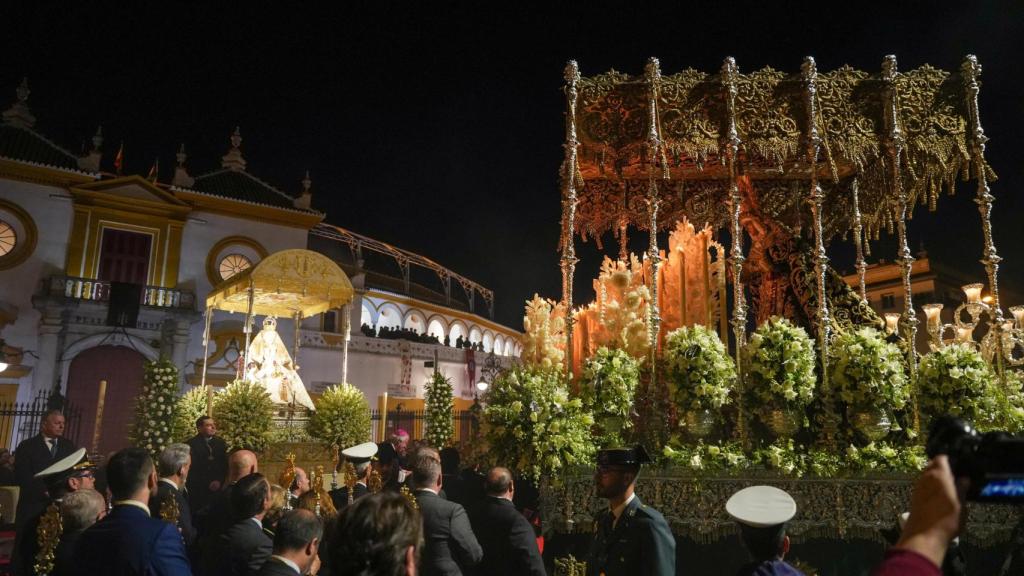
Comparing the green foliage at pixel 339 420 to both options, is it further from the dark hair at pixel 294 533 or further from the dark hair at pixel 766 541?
the dark hair at pixel 766 541

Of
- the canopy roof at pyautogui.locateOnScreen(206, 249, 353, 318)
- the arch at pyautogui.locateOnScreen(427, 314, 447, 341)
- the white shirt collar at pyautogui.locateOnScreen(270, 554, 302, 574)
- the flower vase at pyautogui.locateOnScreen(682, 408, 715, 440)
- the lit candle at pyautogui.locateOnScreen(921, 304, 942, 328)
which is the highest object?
the arch at pyautogui.locateOnScreen(427, 314, 447, 341)

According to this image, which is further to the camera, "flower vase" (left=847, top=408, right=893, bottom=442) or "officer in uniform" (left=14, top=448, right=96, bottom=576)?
"flower vase" (left=847, top=408, right=893, bottom=442)

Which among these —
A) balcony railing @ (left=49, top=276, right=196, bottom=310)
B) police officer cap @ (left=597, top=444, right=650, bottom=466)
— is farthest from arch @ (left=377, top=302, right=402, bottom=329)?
police officer cap @ (left=597, top=444, right=650, bottom=466)

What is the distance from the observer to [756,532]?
10.3 ft

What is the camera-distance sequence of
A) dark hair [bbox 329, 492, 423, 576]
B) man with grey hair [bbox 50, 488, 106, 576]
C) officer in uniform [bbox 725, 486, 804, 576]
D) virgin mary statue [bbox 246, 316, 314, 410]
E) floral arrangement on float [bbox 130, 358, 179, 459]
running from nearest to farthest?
dark hair [bbox 329, 492, 423, 576], officer in uniform [bbox 725, 486, 804, 576], man with grey hair [bbox 50, 488, 106, 576], floral arrangement on float [bbox 130, 358, 179, 459], virgin mary statue [bbox 246, 316, 314, 410]

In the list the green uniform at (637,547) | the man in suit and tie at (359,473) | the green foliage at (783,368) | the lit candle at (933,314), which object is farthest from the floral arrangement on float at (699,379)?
the lit candle at (933,314)

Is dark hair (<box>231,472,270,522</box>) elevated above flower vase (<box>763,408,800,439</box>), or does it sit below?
below

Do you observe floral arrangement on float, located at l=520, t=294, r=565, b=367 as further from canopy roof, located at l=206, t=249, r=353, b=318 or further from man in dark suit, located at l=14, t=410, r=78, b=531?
canopy roof, located at l=206, t=249, r=353, b=318

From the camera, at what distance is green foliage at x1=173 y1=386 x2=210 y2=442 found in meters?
12.0

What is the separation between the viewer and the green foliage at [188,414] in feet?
39.3

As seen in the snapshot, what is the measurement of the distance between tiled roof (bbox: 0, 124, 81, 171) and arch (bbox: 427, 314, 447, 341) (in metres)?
22.0

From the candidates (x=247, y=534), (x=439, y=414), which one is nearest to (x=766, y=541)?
(x=247, y=534)

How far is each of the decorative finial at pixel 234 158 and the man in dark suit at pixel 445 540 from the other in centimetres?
2952

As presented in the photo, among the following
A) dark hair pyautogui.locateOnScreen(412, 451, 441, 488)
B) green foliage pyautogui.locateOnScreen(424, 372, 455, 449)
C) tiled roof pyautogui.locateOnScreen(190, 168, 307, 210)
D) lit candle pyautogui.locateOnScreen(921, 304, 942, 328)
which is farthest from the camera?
tiled roof pyautogui.locateOnScreen(190, 168, 307, 210)
